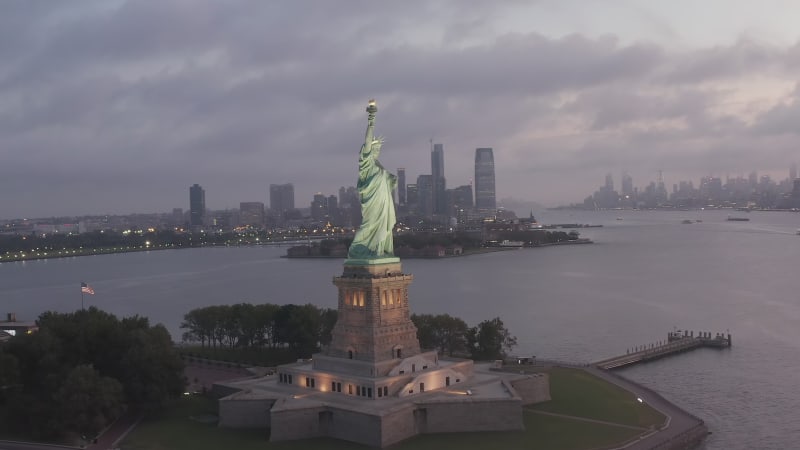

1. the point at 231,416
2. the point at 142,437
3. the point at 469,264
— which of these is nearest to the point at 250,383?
the point at 231,416

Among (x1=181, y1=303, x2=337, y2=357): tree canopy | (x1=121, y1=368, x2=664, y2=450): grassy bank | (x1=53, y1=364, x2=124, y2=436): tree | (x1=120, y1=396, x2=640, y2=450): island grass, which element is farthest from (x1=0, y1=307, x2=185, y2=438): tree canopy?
(x1=181, y1=303, x2=337, y2=357): tree canopy

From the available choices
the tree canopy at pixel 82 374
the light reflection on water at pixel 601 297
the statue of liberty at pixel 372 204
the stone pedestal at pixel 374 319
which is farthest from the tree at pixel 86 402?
the light reflection on water at pixel 601 297

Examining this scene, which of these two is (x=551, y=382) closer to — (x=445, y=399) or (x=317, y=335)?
(x=445, y=399)

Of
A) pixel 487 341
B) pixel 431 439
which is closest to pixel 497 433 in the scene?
pixel 431 439

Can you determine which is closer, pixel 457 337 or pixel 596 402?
pixel 596 402

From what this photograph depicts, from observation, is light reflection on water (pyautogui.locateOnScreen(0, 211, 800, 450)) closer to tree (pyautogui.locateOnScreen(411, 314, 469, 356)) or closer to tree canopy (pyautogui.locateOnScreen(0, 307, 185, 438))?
tree (pyautogui.locateOnScreen(411, 314, 469, 356))

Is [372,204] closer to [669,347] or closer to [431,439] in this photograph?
[431,439]
